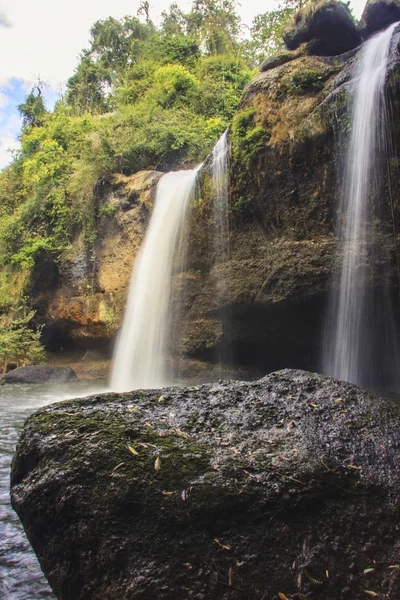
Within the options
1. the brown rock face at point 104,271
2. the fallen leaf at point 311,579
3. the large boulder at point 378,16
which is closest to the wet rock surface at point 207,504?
the fallen leaf at point 311,579

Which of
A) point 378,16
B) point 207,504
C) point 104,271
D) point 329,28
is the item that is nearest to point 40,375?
point 104,271

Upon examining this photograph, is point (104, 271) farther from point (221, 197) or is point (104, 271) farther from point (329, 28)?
point (329, 28)

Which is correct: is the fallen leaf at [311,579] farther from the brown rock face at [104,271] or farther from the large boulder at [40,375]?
the large boulder at [40,375]

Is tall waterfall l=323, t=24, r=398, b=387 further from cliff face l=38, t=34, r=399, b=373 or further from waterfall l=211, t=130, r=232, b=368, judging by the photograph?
waterfall l=211, t=130, r=232, b=368

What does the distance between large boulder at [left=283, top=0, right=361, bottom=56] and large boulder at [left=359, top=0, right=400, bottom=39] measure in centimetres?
23

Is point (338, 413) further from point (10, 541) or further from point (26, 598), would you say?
point (10, 541)

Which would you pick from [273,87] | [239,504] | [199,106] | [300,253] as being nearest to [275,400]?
[239,504]

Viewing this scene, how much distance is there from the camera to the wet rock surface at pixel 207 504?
1870 mm

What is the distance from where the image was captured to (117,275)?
13.1 m

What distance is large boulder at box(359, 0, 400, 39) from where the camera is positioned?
923 centimetres

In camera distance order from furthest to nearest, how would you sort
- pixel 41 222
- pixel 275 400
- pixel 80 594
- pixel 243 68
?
pixel 243 68 → pixel 41 222 → pixel 275 400 → pixel 80 594

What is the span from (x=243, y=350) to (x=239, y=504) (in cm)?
864

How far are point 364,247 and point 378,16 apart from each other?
235 inches

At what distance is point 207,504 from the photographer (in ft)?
6.85
